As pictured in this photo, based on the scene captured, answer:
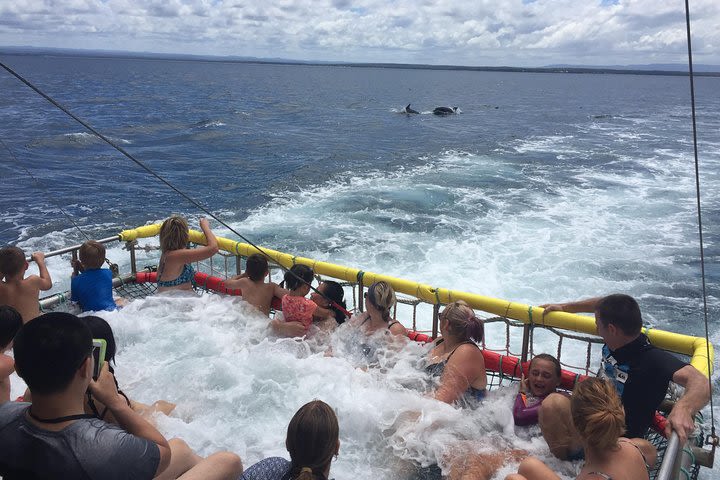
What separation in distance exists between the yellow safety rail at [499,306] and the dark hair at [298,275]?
1.04 feet

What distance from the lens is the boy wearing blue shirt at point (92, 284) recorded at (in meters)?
5.87

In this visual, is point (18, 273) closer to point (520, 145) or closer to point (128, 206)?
point (128, 206)

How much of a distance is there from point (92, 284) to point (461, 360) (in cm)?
416

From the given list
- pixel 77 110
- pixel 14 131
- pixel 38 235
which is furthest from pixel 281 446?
pixel 77 110

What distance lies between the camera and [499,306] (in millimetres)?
4855

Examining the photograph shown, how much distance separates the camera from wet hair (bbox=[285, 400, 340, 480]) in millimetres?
2512

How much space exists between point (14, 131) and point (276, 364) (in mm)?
38581

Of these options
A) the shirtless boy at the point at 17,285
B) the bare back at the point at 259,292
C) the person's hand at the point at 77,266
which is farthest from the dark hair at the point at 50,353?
the person's hand at the point at 77,266

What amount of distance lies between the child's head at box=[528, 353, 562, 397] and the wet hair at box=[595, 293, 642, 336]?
1.87 feet

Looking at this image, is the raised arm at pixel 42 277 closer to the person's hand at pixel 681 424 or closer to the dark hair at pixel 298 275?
the dark hair at pixel 298 275

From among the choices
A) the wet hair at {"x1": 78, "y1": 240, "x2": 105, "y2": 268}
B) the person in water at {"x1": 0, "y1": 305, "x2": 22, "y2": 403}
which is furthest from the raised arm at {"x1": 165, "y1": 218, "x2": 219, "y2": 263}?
the person in water at {"x1": 0, "y1": 305, "x2": 22, "y2": 403}

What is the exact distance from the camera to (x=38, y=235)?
15586 mm

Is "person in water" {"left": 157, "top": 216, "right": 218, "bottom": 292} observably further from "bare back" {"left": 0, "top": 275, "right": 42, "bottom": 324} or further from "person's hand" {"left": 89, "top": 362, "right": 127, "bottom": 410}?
"person's hand" {"left": 89, "top": 362, "right": 127, "bottom": 410}

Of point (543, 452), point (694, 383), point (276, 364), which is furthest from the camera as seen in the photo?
point (276, 364)
